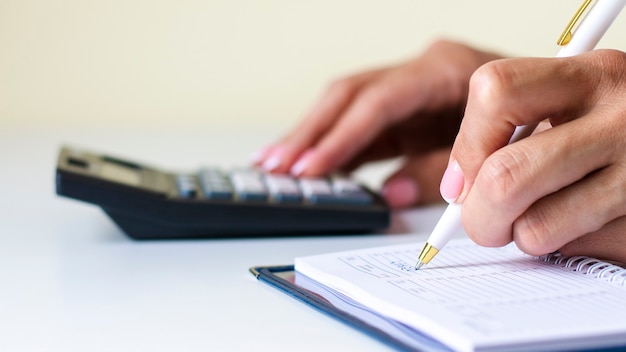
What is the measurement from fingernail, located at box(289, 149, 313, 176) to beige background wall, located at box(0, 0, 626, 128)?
92 cm

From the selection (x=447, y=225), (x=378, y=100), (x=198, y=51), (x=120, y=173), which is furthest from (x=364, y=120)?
(x=198, y=51)

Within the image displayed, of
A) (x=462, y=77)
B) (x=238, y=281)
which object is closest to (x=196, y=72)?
(x=462, y=77)

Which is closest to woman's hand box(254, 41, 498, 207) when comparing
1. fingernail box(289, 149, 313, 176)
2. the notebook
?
fingernail box(289, 149, 313, 176)

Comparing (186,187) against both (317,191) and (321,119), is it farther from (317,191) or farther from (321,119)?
(321,119)

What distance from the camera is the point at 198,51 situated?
191 centimetres

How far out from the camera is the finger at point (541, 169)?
0.48 meters

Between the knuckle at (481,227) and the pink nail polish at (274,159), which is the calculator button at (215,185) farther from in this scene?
the knuckle at (481,227)

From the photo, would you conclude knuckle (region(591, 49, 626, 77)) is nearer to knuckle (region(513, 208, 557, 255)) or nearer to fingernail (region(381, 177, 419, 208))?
knuckle (region(513, 208, 557, 255))

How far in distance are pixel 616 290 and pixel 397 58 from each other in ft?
5.25

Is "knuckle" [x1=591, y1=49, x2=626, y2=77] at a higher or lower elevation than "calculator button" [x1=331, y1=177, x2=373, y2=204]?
higher

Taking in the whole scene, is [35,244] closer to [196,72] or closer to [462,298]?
[462,298]

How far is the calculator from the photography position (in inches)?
27.5

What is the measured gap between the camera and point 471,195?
0.51 m

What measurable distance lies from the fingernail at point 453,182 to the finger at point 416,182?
1.21 ft
